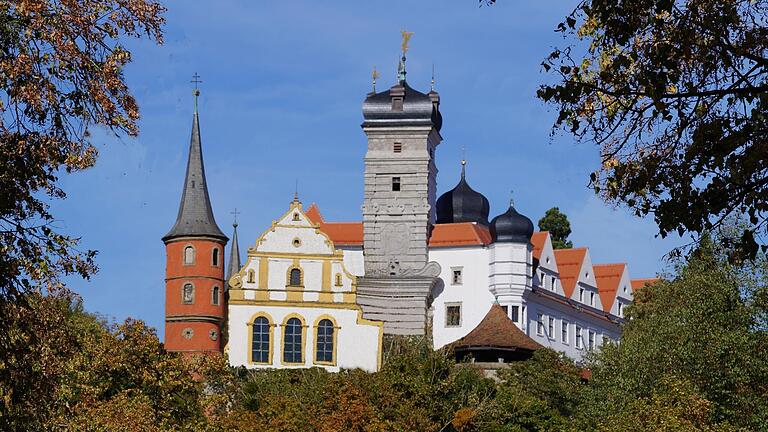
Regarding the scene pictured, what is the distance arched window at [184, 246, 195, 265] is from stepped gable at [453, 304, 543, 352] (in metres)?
12.7

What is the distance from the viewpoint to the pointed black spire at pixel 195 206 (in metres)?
75.6

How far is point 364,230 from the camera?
8331 centimetres

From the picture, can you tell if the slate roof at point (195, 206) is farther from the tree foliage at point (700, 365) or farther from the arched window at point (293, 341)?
the tree foliage at point (700, 365)

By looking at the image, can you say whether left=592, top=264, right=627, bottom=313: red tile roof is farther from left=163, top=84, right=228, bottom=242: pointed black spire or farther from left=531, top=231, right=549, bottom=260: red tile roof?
left=163, top=84, right=228, bottom=242: pointed black spire

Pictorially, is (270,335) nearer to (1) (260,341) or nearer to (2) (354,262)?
(1) (260,341)

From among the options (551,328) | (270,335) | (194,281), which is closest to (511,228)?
(551,328)

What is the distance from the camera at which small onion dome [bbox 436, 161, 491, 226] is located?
3467 inches

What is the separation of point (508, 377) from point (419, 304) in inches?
562

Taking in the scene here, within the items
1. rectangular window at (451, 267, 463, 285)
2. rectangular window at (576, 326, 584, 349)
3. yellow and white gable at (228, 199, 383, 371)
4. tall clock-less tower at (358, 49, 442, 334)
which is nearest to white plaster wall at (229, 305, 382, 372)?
yellow and white gable at (228, 199, 383, 371)

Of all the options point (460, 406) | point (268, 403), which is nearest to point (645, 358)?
point (460, 406)

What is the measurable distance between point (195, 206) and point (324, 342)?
30.0 ft

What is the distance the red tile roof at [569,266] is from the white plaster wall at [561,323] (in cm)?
146

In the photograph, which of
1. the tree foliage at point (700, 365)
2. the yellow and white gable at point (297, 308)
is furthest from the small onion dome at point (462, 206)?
the tree foliage at point (700, 365)

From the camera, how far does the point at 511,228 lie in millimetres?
81562
